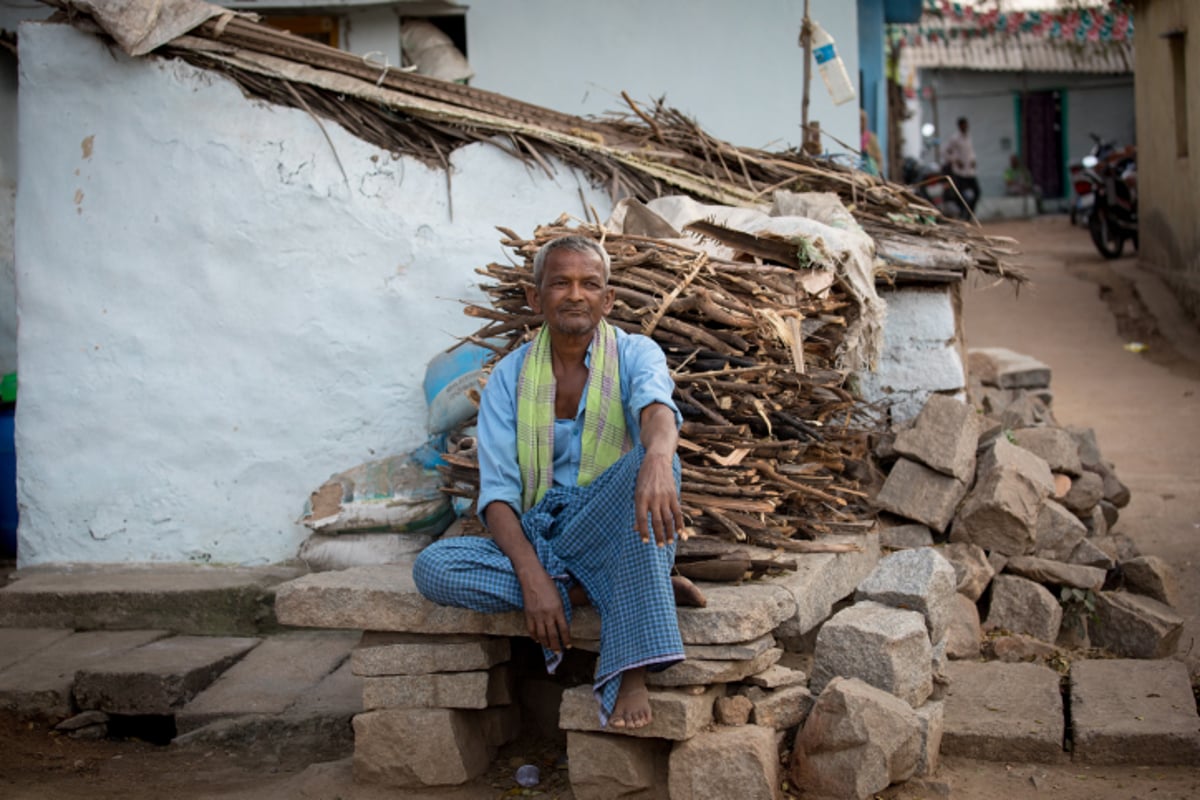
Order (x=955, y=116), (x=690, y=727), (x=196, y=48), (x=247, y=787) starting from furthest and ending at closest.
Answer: (x=955, y=116), (x=196, y=48), (x=247, y=787), (x=690, y=727)

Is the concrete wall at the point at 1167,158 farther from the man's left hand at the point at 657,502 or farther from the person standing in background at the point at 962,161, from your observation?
the man's left hand at the point at 657,502

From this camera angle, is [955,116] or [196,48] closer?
[196,48]

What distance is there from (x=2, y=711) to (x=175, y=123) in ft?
9.07

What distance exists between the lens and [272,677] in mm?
4887

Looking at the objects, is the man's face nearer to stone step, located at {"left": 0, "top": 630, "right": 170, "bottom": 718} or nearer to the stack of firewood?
the stack of firewood

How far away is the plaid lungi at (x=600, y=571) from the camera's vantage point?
3295 millimetres

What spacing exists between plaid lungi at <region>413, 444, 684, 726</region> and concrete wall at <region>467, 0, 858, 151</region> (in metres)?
5.07

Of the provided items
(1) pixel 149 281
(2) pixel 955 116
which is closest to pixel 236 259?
(1) pixel 149 281

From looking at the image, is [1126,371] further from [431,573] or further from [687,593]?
[431,573]

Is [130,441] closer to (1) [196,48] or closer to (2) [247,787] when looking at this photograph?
(1) [196,48]

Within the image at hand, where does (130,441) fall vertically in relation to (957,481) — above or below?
above

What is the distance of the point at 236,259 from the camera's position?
5.77 meters

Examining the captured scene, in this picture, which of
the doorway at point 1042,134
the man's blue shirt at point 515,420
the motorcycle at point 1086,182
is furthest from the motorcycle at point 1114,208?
the man's blue shirt at point 515,420

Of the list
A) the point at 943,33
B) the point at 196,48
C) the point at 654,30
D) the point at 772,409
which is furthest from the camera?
the point at 943,33
